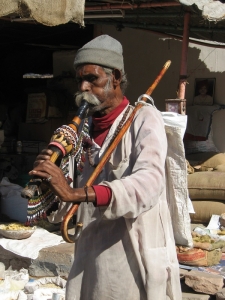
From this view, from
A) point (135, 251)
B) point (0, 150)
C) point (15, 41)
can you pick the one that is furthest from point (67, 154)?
point (15, 41)

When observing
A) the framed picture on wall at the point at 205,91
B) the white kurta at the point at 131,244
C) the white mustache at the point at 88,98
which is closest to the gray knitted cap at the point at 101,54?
the white mustache at the point at 88,98

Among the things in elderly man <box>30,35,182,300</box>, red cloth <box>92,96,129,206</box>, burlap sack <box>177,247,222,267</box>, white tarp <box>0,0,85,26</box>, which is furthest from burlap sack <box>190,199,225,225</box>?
red cloth <box>92,96,129,206</box>

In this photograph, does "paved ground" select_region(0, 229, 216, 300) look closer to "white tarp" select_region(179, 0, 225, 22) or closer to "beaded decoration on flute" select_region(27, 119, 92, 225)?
"white tarp" select_region(179, 0, 225, 22)

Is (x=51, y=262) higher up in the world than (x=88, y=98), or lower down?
lower down

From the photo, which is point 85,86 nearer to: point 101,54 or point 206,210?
point 101,54

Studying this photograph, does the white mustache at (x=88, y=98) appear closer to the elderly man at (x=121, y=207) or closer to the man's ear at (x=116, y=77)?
the elderly man at (x=121, y=207)

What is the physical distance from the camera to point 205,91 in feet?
24.3

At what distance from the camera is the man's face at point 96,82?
7.62 ft

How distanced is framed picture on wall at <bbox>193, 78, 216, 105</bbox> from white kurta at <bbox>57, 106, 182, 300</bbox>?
5.20 m

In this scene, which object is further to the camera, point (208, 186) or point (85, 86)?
point (208, 186)

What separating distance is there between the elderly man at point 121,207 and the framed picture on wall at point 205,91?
507 cm

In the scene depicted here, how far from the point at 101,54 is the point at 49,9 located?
1.90 metres

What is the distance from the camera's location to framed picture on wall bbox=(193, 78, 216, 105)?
7367 millimetres

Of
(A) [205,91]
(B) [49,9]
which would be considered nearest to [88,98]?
(B) [49,9]
